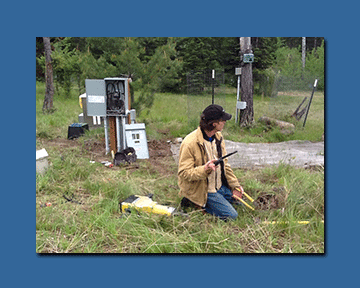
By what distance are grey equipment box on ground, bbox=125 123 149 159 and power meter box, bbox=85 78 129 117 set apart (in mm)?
374

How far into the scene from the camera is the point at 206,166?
318cm

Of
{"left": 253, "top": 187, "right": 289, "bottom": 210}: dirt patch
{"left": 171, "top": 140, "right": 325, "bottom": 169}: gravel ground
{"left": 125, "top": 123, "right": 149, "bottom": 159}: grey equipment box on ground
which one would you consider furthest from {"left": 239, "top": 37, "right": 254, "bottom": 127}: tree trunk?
{"left": 253, "top": 187, "right": 289, "bottom": 210}: dirt patch

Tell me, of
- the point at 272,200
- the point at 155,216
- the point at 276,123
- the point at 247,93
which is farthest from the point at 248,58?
the point at 155,216

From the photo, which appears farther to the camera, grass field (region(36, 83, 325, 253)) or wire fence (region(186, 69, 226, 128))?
wire fence (region(186, 69, 226, 128))

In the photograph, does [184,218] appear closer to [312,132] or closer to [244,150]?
[244,150]

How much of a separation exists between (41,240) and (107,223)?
0.63 m

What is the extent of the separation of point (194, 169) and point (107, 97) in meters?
3.56

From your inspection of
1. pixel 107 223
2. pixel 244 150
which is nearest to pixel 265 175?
pixel 244 150

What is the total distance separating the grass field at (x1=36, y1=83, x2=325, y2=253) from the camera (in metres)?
3.09

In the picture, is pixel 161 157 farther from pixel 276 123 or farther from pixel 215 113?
pixel 276 123

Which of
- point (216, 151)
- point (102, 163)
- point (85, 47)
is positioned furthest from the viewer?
point (85, 47)

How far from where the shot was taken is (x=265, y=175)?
495cm

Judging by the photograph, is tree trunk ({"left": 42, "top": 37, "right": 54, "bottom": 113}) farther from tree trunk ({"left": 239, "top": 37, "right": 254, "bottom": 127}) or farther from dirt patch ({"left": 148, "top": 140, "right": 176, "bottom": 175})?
tree trunk ({"left": 239, "top": 37, "right": 254, "bottom": 127})

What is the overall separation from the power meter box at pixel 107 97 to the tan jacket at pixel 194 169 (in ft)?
10.2
